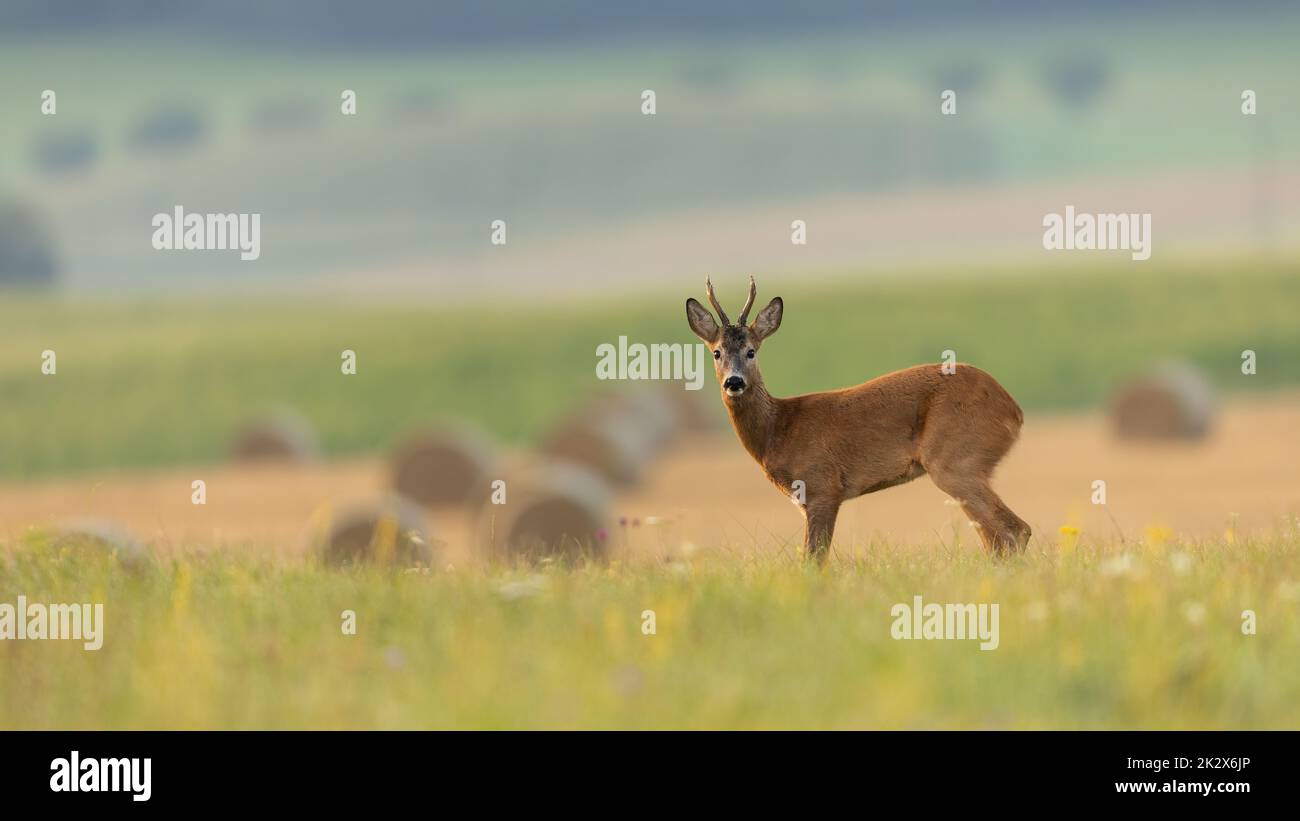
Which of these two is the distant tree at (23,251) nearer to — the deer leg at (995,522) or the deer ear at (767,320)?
the deer ear at (767,320)

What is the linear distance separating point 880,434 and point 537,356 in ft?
127

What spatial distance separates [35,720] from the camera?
6809 mm

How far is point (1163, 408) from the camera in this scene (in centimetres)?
3059

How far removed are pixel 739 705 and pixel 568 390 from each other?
37026mm

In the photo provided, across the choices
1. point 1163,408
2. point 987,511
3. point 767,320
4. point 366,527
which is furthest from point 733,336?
point 1163,408

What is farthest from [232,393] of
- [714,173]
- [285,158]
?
[285,158]

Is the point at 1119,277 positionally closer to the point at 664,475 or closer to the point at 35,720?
the point at 664,475

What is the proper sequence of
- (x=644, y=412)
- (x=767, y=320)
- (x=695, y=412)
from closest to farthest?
1. (x=767, y=320)
2. (x=644, y=412)
3. (x=695, y=412)

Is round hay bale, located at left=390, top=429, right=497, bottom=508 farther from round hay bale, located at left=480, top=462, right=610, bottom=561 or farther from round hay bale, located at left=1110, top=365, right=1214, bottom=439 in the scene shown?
round hay bale, located at left=1110, top=365, right=1214, bottom=439

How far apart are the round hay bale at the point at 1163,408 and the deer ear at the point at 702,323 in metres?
22.7

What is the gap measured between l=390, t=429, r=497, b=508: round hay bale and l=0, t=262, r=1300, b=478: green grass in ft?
36.2
